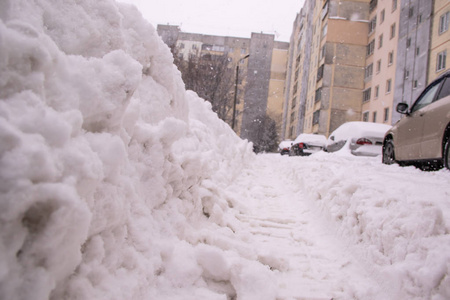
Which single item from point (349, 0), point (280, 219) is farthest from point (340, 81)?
point (280, 219)

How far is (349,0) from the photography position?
3080 centimetres

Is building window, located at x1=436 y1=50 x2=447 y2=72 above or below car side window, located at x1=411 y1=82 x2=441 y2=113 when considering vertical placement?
above

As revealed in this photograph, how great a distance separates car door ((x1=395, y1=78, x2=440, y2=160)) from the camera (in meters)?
5.65

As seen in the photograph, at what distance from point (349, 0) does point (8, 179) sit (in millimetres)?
35764

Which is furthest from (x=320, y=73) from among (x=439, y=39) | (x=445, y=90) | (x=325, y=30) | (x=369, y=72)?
(x=445, y=90)

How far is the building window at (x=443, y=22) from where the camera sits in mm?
18158

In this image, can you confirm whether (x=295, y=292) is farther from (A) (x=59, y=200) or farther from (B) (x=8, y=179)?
(B) (x=8, y=179)

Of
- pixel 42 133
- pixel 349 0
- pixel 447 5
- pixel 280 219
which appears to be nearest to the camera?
pixel 42 133

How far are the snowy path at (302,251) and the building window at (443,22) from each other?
63.0 ft

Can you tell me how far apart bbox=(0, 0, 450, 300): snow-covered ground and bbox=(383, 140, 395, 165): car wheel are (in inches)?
A: 146

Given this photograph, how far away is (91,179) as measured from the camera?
1389 mm

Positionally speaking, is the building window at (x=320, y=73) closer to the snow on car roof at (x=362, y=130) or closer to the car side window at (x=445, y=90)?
the snow on car roof at (x=362, y=130)

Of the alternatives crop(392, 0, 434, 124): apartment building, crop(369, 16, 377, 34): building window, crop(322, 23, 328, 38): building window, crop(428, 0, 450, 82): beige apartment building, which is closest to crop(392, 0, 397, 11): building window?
crop(392, 0, 434, 124): apartment building

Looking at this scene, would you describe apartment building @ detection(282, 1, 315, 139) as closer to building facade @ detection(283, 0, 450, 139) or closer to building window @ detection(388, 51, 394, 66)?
building facade @ detection(283, 0, 450, 139)
